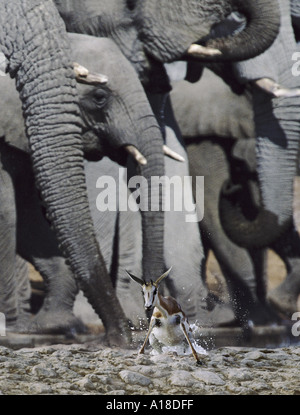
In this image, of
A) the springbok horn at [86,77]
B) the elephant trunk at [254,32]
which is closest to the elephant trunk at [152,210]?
the springbok horn at [86,77]

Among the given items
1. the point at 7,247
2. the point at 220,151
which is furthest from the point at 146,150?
the point at 220,151

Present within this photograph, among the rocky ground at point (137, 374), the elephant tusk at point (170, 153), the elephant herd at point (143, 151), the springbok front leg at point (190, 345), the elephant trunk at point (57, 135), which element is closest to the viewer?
the rocky ground at point (137, 374)

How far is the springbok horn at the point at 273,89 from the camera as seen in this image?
4895 millimetres

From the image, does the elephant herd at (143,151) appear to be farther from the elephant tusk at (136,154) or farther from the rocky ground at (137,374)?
the rocky ground at (137,374)

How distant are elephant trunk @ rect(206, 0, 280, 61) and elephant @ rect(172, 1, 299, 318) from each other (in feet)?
1.35

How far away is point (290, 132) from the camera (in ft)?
16.3

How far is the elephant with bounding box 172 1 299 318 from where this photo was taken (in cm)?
486

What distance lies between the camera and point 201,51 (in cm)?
449

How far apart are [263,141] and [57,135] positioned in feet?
4.52

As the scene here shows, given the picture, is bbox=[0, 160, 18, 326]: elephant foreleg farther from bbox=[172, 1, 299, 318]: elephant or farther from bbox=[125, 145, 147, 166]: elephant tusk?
bbox=[172, 1, 299, 318]: elephant

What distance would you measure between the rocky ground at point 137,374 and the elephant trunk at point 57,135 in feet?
0.90

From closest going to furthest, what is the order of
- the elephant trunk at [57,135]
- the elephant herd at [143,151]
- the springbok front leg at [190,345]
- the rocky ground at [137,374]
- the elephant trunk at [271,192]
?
the rocky ground at [137,374]
the springbok front leg at [190,345]
the elephant trunk at [57,135]
the elephant herd at [143,151]
the elephant trunk at [271,192]
